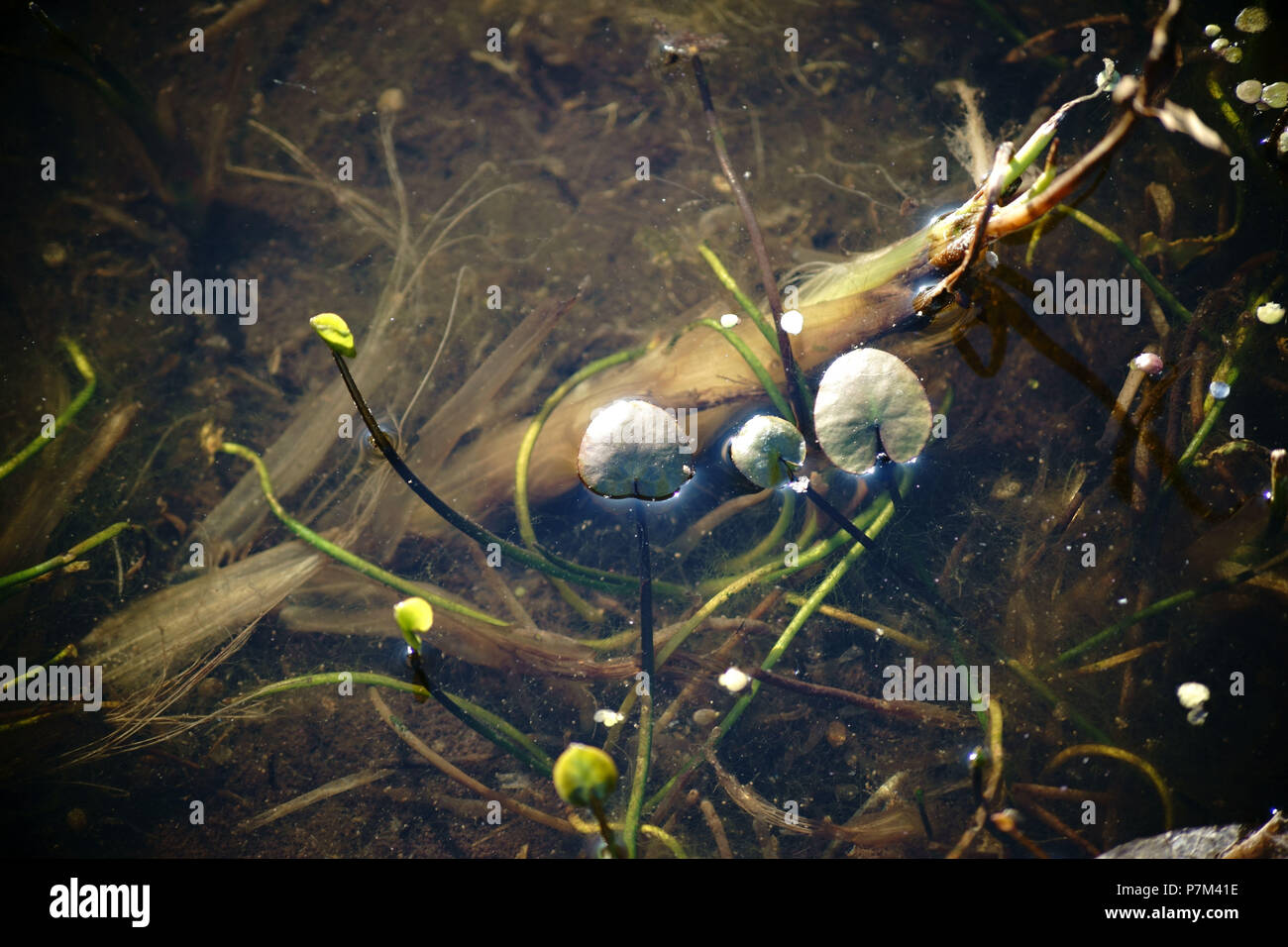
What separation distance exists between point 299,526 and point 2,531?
4.02 ft

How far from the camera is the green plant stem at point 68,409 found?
2.75m

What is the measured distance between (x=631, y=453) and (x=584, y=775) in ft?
3.64

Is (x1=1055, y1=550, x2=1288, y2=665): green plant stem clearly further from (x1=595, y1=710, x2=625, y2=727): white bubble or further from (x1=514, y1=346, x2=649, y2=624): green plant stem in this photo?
(x1=514, y1=346, x2=649, y2=624): green plant stem

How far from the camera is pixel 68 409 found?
2840 millimetres

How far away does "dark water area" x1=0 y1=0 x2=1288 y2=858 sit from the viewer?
104 inches

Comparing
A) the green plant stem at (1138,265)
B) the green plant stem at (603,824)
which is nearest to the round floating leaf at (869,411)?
the green plant stem at (1138,265)

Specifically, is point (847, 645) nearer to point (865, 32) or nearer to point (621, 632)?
point (621, 632)

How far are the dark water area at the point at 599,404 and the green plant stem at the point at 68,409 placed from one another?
0.12ft

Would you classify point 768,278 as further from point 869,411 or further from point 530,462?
point 530,462

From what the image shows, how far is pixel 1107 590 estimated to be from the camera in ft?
8.84

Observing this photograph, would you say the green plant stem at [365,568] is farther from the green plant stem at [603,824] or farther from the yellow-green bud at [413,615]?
the green plant stem at [603,824]

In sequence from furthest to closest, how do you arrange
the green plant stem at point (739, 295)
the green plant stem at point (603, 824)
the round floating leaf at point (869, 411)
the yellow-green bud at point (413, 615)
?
the green plant stem at point (739, 295), the round floating leaf at point (869, 411), the yellow-green bud at point (413, 615), the green plant stem at point (603, 824)
